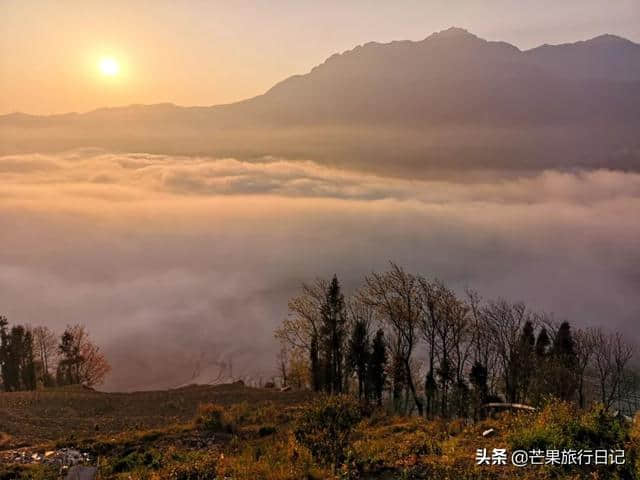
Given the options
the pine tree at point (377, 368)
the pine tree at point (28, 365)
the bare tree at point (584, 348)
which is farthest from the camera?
the pine tree at point (28, 365)

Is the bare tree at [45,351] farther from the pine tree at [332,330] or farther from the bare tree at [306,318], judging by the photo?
the pine tree at [332,330]

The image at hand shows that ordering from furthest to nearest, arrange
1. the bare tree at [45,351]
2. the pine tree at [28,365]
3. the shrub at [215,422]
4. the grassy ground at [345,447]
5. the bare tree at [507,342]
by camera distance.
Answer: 1. the bare tree at [45,351]
2. the pine tree at [28,365]
3. the bare tree at [507,342]
4. the shrub at [215,422]
5. the grassy ground at [345,447]

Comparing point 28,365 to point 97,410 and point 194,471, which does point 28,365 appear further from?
point 194,471

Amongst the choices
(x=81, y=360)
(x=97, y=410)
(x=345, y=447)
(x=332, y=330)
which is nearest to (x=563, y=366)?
(x=332, y=330)

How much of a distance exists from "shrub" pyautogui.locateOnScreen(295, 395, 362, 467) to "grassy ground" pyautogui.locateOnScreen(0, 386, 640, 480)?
11cm

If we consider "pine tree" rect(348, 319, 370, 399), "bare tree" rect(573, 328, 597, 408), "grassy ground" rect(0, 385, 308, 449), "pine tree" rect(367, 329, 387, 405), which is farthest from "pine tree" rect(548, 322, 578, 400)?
"grassy ground" rect(0, 385, 308, 449)

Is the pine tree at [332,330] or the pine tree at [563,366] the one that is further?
the pine tree at [332,330]

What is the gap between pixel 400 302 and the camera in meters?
56.5

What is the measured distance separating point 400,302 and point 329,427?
36.9 m

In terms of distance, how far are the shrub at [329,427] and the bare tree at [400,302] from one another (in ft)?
101

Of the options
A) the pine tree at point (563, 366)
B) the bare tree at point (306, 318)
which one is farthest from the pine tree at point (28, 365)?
the pine tree at point (563, 366)

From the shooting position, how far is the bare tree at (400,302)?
55469mm

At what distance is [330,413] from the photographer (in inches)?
875

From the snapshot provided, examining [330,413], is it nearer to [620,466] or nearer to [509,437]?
[509,437]
